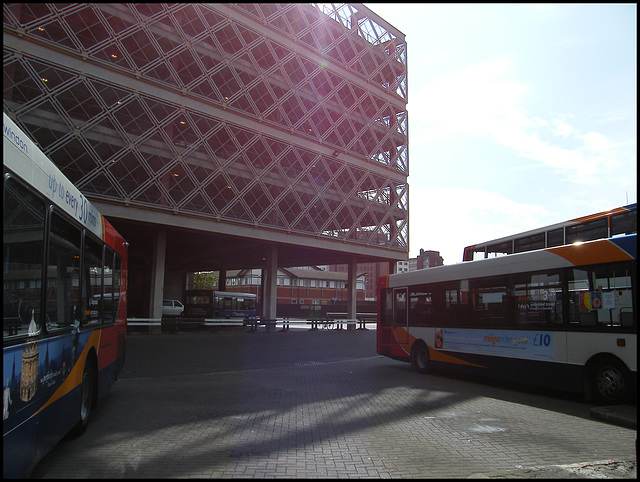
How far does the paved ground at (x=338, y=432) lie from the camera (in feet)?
16.9

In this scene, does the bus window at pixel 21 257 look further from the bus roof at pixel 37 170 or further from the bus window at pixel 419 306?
the bus window at pixel 419 306

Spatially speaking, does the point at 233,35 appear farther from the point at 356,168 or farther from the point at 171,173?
the point at 356,168

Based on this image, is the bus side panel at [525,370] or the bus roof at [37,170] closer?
the bus roof at [37,170]

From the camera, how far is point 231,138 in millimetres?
30406

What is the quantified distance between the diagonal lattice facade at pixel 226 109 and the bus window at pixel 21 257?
70.9 feet

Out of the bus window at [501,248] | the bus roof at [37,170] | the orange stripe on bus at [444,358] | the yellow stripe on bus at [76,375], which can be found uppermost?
the bus window at [501,248]

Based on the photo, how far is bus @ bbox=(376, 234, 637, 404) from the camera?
853 centimetres

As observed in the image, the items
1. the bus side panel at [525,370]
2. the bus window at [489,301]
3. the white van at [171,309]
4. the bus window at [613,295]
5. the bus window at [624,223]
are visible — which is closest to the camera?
the bus window at [613,295]

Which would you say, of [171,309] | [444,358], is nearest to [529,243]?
[444,358]

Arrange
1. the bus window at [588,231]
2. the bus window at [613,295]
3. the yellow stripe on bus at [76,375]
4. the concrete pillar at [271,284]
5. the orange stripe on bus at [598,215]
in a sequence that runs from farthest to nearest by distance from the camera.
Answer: the concrete pillar at [271,284]
the bus window at [588,231]
the orange stripe on bus at [598,215]
the bus window at [613,295]
the yellow stripe on bus at [76,375]

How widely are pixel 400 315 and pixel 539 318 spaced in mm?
5203

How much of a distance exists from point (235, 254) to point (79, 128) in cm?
1926

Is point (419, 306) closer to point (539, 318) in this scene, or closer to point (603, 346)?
point (539, 318)

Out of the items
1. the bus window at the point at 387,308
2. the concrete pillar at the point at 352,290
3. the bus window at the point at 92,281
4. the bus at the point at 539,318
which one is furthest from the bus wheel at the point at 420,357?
the concrete pillar at the point at 352,290
